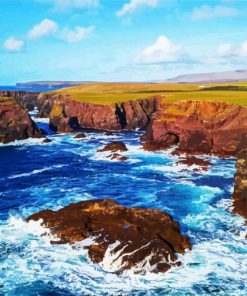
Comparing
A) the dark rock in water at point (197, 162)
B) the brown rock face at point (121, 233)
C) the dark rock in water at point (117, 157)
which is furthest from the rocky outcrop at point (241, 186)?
the dark rock in water at point (117, 157)

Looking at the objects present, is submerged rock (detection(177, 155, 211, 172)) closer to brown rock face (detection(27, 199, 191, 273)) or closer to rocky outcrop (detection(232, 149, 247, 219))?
rocky outcrop (detection(232, 149, 247, 219))

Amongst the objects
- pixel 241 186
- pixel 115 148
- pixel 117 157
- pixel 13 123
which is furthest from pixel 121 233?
A: pixel 13 123

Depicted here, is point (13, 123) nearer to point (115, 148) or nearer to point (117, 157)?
point (115, 148)

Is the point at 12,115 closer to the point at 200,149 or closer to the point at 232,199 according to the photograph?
the point at 200,149

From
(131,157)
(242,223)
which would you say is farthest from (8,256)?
(131,157)

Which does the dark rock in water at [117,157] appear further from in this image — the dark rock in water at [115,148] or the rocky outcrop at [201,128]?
the rocky outcrop at [201,128]

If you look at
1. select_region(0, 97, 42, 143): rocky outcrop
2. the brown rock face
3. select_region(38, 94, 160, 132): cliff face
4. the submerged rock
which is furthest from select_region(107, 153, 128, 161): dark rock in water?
select_region(38, 94, 160, 132): cliff face
